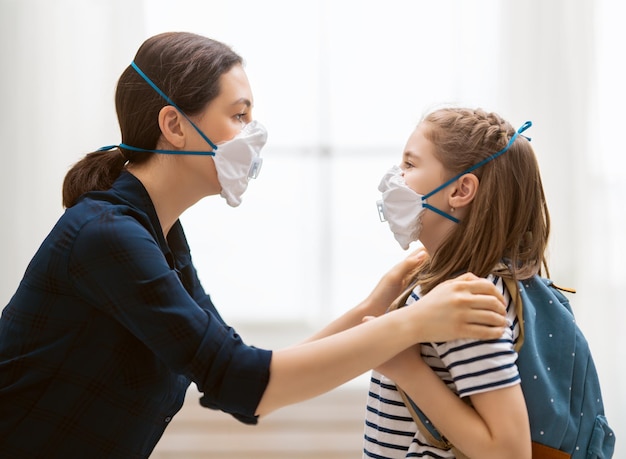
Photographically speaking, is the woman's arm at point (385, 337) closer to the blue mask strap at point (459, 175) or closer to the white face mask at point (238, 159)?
the blue mask strap at point (459, 175)

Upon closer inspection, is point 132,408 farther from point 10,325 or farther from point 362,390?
point 362,390

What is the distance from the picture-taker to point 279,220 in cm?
254

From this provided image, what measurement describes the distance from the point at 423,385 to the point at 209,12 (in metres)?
1.66

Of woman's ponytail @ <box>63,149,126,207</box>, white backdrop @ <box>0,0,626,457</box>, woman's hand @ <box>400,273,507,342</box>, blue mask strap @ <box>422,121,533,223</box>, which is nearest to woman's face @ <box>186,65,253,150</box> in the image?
woman's ponytail @ <box>63,149,126,207</box>

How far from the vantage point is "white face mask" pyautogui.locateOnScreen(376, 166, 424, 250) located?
59.3 inches

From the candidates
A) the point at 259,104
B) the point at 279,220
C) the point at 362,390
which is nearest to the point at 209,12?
the point at 259,104

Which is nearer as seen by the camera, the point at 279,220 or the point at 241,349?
the point at 241,349

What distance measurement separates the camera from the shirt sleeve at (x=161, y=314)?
126 cm

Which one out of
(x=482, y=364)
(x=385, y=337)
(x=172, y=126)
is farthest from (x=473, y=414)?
(x=172, y=126)

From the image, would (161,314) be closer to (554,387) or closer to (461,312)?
(461,312)

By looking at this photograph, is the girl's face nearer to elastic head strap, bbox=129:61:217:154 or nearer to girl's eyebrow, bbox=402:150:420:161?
girl's eyebrow, bbox=402:150:420:161

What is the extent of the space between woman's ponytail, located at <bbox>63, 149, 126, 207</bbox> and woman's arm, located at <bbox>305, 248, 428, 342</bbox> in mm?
599

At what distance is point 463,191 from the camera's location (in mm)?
1471

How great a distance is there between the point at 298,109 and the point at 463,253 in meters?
1.23
